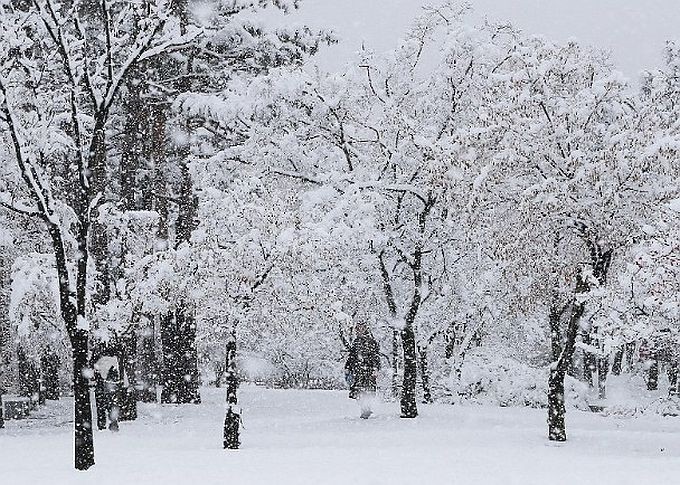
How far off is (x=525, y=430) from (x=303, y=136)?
8.89m

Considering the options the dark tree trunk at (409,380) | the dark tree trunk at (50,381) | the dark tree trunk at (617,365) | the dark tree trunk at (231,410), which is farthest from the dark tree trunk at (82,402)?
the dark tree trunk at (617,365)

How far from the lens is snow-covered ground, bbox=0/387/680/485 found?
1088 centimetres

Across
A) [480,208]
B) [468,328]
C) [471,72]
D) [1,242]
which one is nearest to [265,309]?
[480,208]

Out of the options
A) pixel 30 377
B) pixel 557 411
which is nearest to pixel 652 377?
pixel 557 411

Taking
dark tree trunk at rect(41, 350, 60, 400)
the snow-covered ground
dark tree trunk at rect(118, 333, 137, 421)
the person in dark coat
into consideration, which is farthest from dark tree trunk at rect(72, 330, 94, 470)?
dark tree trunk at rect(41, 350, 60, 400)

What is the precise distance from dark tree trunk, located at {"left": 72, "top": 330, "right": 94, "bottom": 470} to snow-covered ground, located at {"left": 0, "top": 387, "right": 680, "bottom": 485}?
34 centimetres

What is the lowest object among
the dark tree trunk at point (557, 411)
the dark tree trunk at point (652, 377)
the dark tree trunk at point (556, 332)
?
the dark tree trunk at point (652, 377)

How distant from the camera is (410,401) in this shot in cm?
1970

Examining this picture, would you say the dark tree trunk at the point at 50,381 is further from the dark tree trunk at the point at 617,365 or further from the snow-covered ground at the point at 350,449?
the dark tree trunk at the point at 617,365

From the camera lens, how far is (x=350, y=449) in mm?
14211

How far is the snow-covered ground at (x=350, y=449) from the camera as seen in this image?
35.7ft

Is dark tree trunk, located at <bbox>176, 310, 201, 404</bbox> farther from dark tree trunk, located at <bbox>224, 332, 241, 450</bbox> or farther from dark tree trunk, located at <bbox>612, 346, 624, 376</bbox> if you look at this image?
dark tree trunk, located at <bbox>612, 346, 624, 376</bbox>

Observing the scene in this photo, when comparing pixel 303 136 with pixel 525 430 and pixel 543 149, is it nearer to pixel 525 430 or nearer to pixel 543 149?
pixel 543 149

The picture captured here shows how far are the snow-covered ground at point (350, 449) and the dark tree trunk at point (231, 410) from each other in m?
0.36
